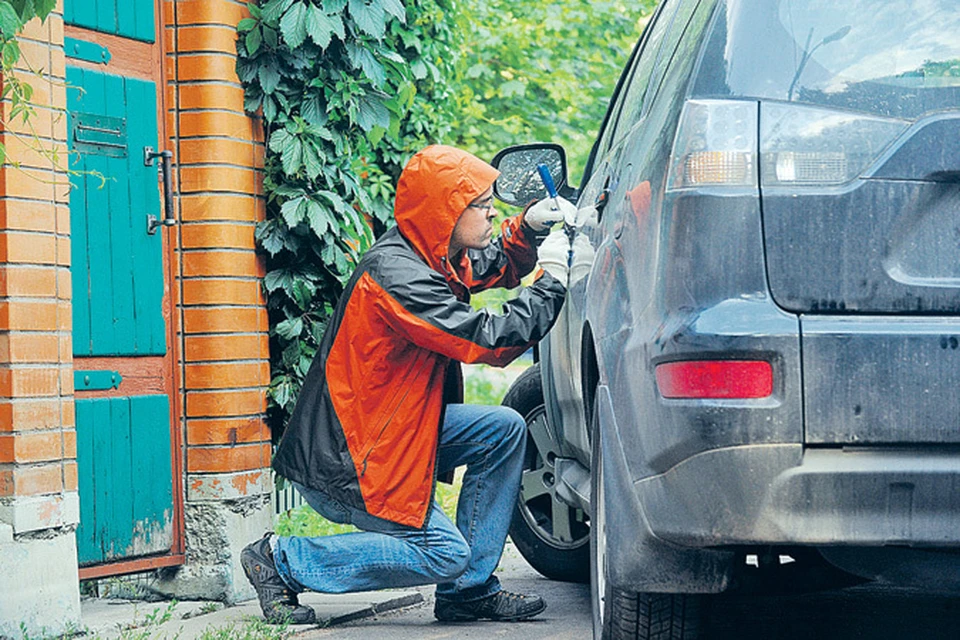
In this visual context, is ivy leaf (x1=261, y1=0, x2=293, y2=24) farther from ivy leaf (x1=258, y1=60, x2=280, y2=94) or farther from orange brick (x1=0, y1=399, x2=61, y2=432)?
orange brick (x1=0, y1=399, x2=61, y2=432)

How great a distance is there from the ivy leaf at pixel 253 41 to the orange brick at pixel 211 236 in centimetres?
67

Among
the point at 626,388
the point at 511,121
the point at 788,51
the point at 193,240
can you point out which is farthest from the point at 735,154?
the point at 511,121

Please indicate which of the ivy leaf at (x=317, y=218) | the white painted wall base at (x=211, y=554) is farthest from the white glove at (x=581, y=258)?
the white painted wall base at (x=211, y=554)

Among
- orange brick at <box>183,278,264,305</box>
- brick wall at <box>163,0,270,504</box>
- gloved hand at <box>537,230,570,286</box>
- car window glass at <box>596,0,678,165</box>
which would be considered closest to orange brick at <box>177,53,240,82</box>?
brick wall at <box>163,0,270,504</box>

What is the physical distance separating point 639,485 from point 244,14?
11.1 ft

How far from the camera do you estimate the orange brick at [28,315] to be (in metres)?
4.40

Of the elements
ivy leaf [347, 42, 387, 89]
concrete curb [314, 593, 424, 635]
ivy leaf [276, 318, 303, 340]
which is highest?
ivy leaf [347, 42, 387, 89]

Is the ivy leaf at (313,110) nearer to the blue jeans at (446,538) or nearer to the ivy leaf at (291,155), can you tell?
the ivy leaf at (291,155)

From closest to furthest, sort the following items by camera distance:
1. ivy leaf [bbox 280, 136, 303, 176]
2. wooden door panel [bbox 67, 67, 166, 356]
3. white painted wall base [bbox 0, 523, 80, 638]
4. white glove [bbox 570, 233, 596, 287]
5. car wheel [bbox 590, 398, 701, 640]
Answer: car wheel [bbox 590, 398, 701, 640] < white glove [bbox 570, 233, 596, 287] < white painted wall base [bbox 0, 523, 80, 638] < wooden door panel [bbox 67, 67, 166, 356] < ivy leaf [bbox 280, 136, 303, 176]

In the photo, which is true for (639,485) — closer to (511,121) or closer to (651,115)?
(651,115)

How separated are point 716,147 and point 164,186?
3.15 meters

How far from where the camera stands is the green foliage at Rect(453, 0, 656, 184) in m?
15.1

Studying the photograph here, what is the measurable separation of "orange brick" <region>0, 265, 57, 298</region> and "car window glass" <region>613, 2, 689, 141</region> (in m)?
1.86

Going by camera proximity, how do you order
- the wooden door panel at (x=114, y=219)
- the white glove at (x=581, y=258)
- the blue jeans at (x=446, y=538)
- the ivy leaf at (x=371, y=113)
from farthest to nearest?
1. the ivy leaf at (x=371, y=113)
2. the wooden door panel at (x=114, y=219)
3. the blue jeans at (x=446, y=538)
4. the white glove at (x=581, y=258)
